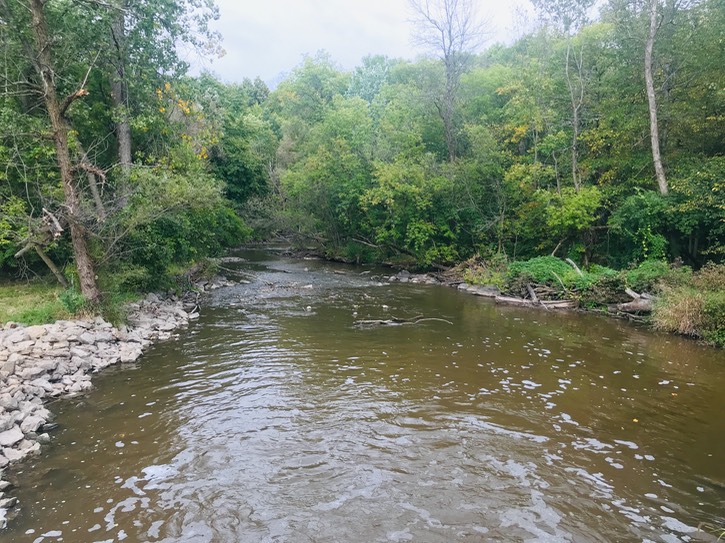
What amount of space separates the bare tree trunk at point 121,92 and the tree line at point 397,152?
0.08 metres

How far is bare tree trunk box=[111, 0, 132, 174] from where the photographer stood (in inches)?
637

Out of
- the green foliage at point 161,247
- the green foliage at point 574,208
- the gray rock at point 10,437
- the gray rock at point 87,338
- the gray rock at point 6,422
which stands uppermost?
the green foliage at point 574,208

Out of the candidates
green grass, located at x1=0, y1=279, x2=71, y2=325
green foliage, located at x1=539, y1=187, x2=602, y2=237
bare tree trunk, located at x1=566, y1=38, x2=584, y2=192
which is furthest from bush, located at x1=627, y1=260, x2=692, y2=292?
green grass, located at x1=0, y1=279, x2=71, y2=325

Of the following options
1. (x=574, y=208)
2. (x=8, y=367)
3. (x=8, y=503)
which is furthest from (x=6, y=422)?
(x=574, y=208)

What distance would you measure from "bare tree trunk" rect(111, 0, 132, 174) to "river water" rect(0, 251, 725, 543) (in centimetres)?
822

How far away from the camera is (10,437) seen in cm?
737

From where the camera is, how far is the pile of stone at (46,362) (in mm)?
7547

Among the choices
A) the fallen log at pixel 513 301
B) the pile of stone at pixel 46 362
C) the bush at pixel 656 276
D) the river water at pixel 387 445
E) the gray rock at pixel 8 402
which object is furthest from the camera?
the fallen log at pixel 513 301

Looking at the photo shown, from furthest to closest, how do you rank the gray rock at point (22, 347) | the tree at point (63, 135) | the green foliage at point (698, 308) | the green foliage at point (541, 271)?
the green foliage at point (541, 271) → the green foliage at point (698, 308) → the tree at point (63, 135) → the gray rock at point (22, 347)

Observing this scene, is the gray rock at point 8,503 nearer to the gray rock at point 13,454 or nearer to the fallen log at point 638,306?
the gray rock at point 13,454

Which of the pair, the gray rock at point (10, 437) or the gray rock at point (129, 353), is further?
the gray rock at point (129, 353)

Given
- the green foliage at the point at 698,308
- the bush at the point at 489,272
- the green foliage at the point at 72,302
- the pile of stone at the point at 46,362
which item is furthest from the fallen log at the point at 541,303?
the green foliage at the point at 72,302

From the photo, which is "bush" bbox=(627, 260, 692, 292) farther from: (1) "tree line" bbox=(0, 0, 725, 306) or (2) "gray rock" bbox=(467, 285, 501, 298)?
(2) "gray rock" bbox=(467, 285, 501, 298)

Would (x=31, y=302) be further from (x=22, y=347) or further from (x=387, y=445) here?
(x=387, y=445)
